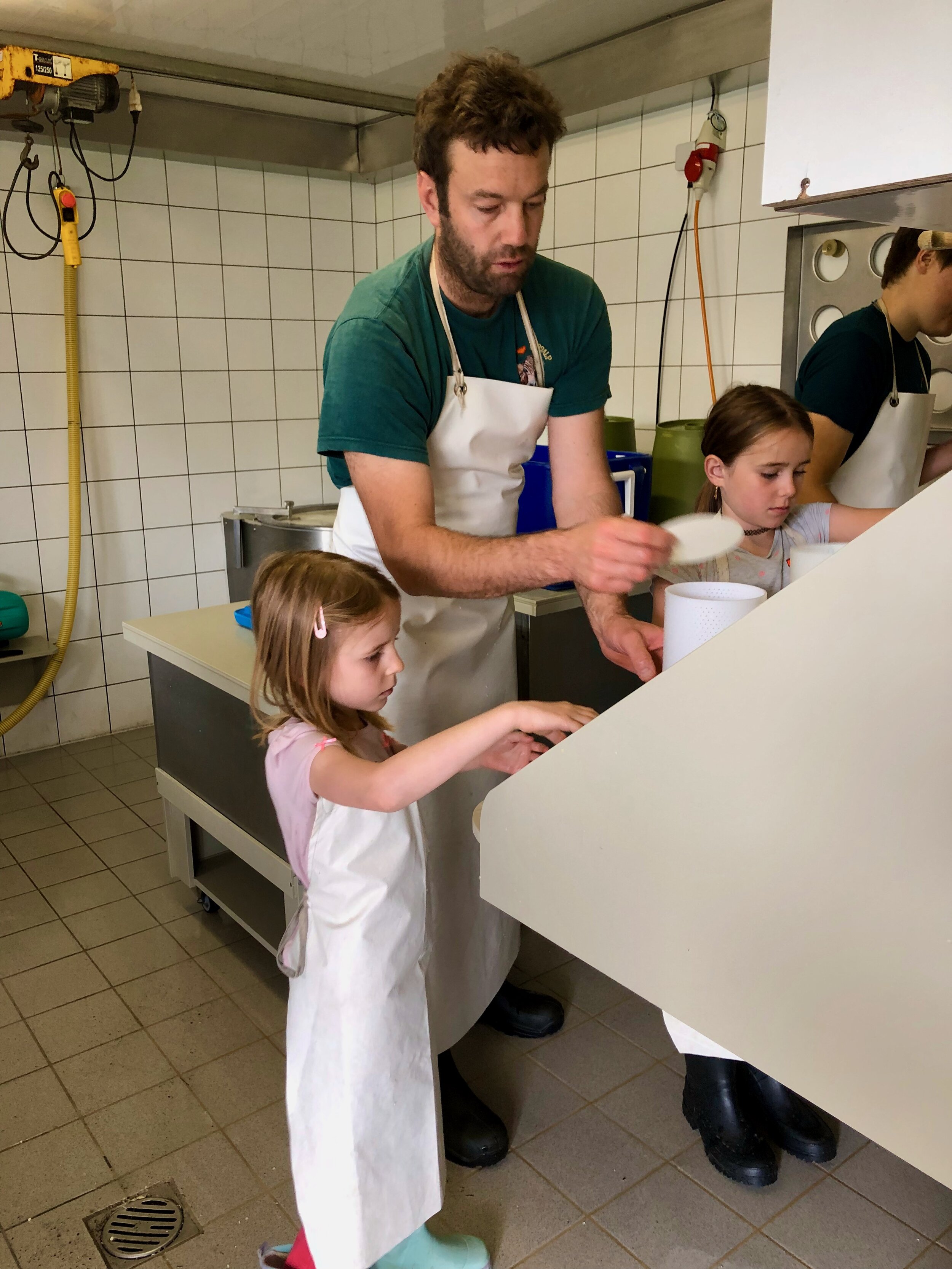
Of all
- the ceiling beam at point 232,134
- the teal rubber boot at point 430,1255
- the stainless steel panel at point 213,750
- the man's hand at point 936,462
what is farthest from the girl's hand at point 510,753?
the ceiling beam at point 232,134

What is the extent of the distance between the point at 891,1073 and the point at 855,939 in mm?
68

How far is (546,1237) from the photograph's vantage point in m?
A: 1.44

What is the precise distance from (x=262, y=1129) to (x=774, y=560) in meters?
1.26

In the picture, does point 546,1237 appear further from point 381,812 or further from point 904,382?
point 904,382

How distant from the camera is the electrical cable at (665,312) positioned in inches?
103

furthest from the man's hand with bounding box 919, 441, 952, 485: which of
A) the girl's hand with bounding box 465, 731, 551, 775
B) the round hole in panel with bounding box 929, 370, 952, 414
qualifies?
the girl's hand with bounding box 465, 731, 551, 775

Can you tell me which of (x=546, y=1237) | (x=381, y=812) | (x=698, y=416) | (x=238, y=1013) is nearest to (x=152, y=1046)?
(x=238, y=1013)

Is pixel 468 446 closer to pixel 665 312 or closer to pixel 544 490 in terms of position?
pixel 544 490

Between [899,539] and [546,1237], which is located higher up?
[899,539]

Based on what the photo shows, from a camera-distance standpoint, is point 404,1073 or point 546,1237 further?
point 546,1237

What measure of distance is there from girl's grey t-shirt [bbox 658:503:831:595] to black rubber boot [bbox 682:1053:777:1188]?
0.74 m

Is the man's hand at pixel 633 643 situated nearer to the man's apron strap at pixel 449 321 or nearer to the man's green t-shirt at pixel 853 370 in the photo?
the man's apron strap at pixel 449 321

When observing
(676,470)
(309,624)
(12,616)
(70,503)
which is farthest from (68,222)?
(309,624)

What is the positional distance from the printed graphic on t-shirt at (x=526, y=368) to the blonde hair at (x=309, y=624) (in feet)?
1.41
